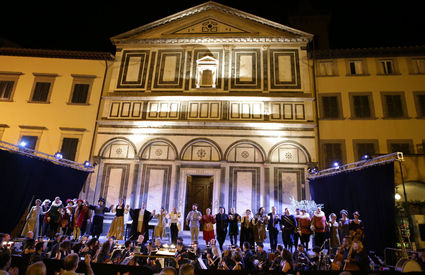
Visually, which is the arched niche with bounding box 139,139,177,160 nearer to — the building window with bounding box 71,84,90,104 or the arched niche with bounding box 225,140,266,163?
the arched niche with bounding box 225,140,266,163

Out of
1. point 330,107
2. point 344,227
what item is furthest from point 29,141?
point 330,107

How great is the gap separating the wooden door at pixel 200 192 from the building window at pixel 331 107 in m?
7.25

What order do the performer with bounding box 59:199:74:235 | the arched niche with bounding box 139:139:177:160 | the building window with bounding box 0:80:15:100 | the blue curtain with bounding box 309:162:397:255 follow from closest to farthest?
the blue curtain with bounding box 309:162:397:255 → the performer with bounding box 59:199:74:235 → the arched niche with bounding box 139:139:177:160 → the building window with bounding box 0:80:15:100

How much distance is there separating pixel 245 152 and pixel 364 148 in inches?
245

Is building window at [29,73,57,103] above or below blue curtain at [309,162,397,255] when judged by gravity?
above

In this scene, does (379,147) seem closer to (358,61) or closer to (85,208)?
(358,61)

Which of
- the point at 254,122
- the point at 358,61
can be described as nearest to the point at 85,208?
the point at 254,122

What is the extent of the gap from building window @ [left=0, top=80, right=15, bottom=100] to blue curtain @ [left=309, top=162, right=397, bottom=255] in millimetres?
18778

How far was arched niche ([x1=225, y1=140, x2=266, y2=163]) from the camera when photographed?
48.9ft

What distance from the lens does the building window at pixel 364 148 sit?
14.6 m

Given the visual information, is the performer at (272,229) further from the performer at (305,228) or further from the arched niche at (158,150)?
the arched niche at (158,150)

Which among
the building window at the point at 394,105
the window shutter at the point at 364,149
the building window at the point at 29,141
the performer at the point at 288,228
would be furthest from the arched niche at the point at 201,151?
the building window at the point at 394,105

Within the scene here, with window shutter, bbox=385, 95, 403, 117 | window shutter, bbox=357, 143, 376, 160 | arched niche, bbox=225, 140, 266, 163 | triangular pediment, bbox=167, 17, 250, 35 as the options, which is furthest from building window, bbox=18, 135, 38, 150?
window shutter, bbox=385, 95, 403, 117

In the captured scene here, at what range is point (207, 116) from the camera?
15.6 metres
